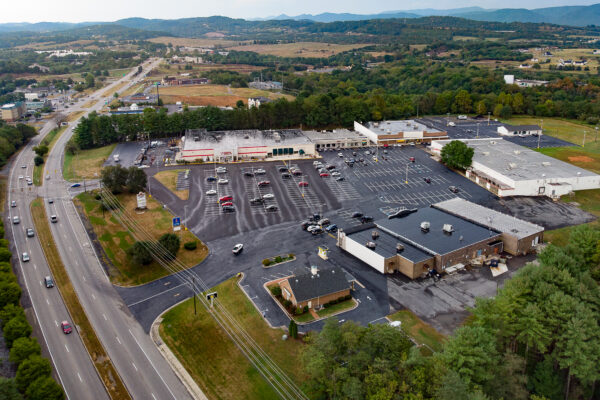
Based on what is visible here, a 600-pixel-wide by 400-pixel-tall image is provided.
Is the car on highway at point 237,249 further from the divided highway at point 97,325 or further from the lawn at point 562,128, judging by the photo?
the lawn at point 562,128

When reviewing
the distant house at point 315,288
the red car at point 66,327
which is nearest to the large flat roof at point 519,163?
the distant house at point 315,288

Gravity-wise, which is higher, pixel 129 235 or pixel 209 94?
pixel 209 94

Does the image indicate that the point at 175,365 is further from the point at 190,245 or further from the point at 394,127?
the point at 394,127

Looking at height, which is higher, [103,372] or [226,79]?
[226,79]

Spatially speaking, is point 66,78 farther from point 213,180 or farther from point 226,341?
point 226,341

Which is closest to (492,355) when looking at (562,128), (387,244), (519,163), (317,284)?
(317,284)

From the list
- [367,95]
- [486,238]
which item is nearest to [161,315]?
[486,238]
